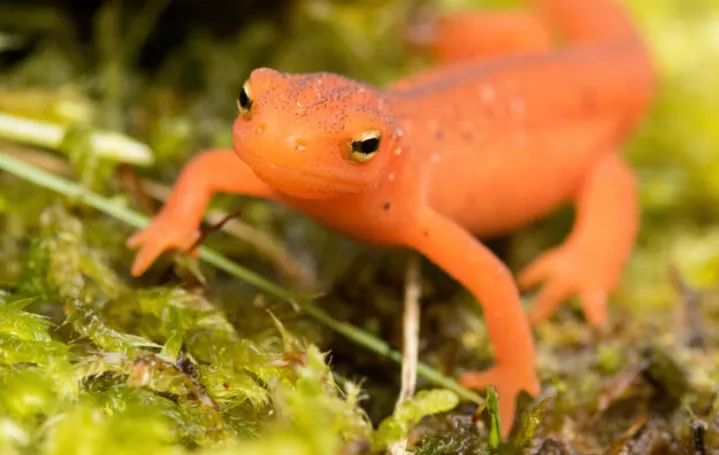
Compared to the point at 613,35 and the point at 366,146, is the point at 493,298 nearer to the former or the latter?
the point at 366,146

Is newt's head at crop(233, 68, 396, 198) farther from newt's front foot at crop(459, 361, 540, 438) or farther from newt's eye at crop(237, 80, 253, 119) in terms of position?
newt's front foot at crop(459, 361, 540, 438)

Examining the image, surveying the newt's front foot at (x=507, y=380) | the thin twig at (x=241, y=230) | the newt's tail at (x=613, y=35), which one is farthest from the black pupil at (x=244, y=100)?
the newt's tail at (x=613, y=35)

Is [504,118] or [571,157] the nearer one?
[504,118]

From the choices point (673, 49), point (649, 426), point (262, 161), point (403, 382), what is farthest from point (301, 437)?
point (673, 49)

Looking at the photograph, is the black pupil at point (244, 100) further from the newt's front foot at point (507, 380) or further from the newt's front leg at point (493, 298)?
the newt's front foot at point (507, 380)

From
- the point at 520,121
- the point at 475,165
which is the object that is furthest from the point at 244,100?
the point at 520,121

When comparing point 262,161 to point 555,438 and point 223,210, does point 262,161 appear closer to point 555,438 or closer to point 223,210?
point 223,210
